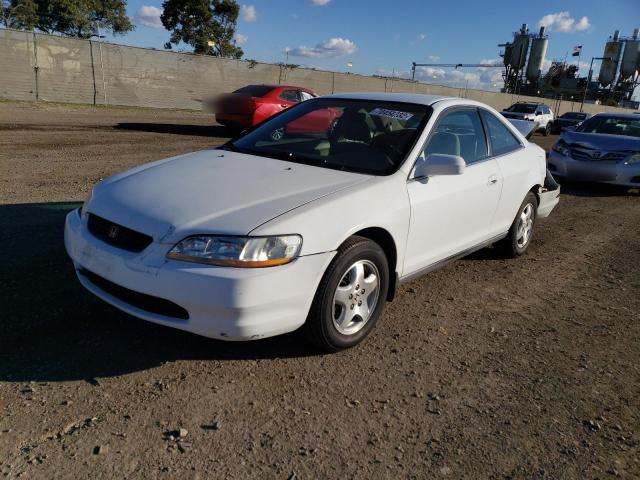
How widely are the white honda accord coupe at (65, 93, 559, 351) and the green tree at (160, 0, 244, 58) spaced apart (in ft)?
131

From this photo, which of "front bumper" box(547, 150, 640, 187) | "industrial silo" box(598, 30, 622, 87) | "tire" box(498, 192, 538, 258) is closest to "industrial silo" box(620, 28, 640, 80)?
"industrial silo" box(598, 30, 622, 87)

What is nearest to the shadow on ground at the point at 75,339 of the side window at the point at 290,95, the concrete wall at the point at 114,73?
the side window at the point at 290,95

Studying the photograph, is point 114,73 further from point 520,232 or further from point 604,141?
point 520,232

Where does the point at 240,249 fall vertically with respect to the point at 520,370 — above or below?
above

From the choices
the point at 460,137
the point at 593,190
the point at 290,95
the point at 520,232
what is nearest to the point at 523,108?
the point at 290,95

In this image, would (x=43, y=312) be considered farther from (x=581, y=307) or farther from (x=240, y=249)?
(x=581, y=307)

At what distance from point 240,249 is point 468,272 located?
282cm

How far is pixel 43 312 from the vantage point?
3408mm

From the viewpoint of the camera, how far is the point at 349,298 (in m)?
3.18

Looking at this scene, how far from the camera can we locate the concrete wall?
19.5 metres

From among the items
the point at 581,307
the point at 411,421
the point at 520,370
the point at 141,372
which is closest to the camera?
the point at 411,421

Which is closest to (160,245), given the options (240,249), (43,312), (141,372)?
(240,249)

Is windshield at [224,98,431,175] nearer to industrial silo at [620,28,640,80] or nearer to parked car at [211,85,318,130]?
parked car at [211,85,318,130]

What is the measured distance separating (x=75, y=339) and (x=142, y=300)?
0.62m
